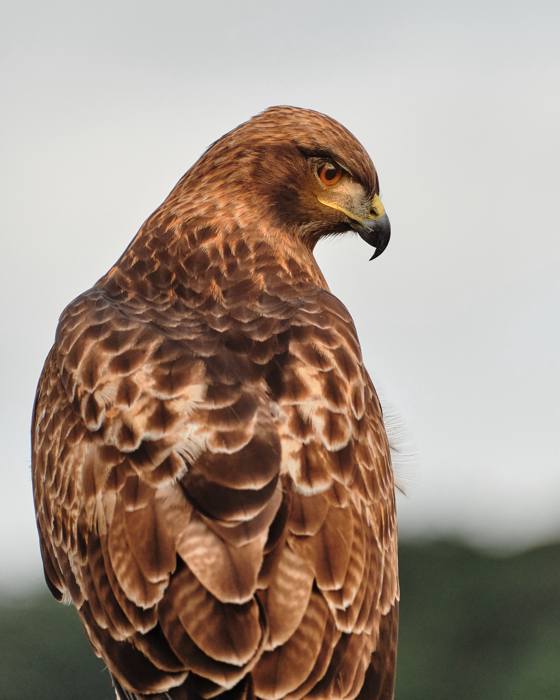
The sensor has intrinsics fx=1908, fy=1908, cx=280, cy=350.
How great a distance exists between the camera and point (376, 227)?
11680mm

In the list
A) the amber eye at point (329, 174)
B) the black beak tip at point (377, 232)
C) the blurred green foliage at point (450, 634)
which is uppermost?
the amber eye at point (329, 174)

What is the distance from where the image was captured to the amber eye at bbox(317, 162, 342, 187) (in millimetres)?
11641

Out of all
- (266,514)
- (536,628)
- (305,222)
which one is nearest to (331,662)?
(266,514)

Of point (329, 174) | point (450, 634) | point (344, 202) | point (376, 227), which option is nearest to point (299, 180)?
point (329, 174)

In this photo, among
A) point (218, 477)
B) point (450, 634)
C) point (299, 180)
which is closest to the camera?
point (218, 477)

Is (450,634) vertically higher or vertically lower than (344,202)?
lower

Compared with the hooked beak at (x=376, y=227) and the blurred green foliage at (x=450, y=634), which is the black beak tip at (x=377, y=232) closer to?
the hooked beak at (x=376, y=227)

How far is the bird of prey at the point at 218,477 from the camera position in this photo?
8.91 m

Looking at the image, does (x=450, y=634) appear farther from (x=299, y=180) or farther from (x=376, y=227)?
(x=299, y=180)

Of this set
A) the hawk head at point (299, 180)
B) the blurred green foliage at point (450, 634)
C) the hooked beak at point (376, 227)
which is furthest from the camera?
the blurred green foliage at point (450, 634)

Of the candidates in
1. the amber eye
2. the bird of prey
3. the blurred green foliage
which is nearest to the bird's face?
the amber eye

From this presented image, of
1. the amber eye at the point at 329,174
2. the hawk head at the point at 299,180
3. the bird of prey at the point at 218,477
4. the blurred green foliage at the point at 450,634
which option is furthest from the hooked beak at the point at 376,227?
the blurred green foliage at the point at 450,634

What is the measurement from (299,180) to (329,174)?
20 centimetres

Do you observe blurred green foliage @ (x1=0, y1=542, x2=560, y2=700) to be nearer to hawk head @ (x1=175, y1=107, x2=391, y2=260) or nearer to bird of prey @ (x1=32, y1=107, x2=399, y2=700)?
hawk head @ (x1=175, y1=107, x2=391, y2=260)
